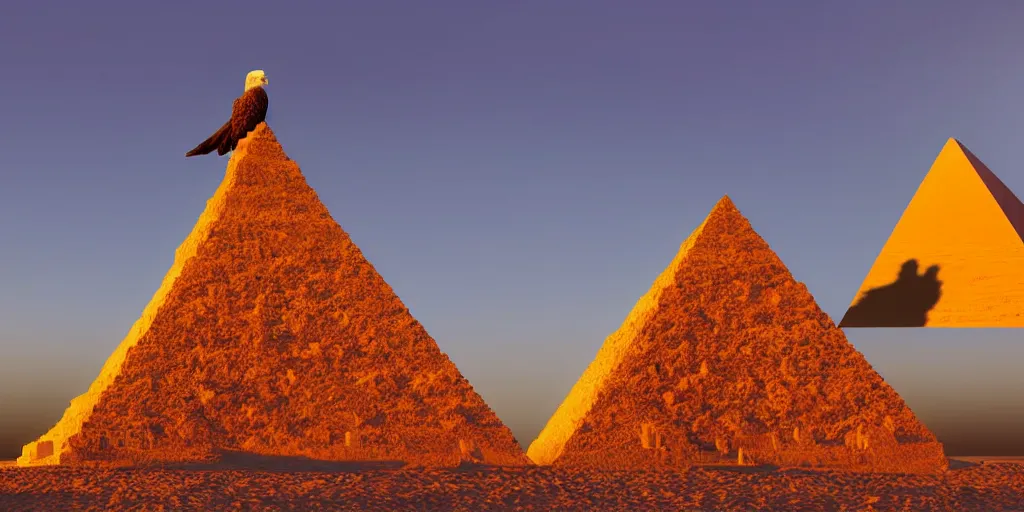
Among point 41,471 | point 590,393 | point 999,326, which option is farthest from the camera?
point 999,326

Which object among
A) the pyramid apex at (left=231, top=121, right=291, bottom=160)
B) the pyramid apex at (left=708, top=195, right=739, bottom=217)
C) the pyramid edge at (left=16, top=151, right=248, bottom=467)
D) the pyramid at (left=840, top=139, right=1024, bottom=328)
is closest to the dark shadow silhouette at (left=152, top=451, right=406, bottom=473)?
the pyramid edge at (left=16, top=151, right=248, bottom=467)

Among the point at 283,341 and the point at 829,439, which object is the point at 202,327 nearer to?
the point at 283,341

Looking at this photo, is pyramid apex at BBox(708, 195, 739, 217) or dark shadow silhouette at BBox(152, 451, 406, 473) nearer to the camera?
dark shadow silhouette at BBox(152, 451, 406, 473)

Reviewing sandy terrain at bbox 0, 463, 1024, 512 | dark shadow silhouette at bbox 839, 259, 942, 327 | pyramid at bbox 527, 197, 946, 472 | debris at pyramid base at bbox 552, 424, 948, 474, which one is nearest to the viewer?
sandy terrain at bbox 0, 463, 1024, 512

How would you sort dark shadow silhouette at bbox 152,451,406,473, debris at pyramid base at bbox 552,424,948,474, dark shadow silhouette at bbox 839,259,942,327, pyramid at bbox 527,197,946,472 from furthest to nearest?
dark shadow silhouette at bbox 839,259,942,327 → pyramid at bbox 527,197,946,472 → debris at pyramid base at bbox 552,424,948,474 → dark shadow silhouette at bbox 152,451,406,473

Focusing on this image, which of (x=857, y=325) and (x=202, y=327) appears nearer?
(x=202, y=327)

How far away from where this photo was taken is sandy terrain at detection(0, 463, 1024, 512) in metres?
24.9

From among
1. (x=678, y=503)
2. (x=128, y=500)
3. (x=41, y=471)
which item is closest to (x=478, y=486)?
(x=678, y=503)

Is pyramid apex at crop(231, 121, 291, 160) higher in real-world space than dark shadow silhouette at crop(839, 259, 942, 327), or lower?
higher

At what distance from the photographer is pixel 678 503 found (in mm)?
26797

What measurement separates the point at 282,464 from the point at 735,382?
10406 mm

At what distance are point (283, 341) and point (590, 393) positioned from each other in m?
6.89

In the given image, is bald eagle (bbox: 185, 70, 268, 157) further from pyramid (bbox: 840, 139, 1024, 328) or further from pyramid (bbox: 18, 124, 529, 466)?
pyramid (bbox: 840, 139, 1024, 328)

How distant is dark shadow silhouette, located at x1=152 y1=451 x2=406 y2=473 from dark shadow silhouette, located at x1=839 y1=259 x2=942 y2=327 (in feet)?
61.3
